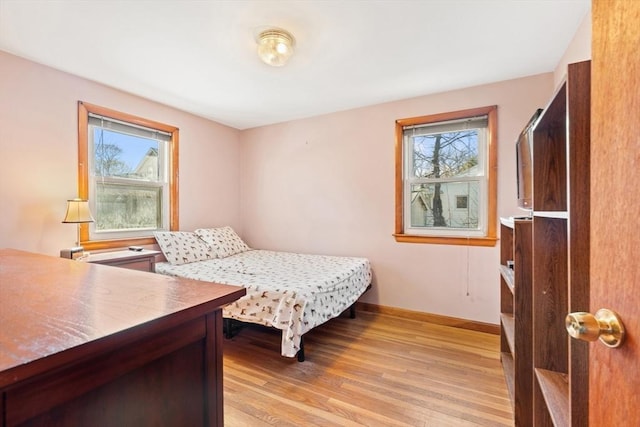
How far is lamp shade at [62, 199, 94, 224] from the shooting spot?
2.33m

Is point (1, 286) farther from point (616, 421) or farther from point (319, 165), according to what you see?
point (319, 165)

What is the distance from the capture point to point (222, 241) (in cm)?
357

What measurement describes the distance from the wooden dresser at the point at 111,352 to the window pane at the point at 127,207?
2.26 metres

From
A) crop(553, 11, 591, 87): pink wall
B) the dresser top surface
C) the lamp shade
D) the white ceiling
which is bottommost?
the dresser top surface

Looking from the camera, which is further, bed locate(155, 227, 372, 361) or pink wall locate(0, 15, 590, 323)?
pink wall locate(0, 15, 590, 323)

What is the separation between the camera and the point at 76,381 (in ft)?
1.63

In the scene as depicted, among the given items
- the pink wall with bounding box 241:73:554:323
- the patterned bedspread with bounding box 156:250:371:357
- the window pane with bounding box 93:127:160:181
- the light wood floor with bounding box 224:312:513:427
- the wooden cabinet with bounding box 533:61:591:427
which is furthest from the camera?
the window pane with bounding box 93:127:160:181

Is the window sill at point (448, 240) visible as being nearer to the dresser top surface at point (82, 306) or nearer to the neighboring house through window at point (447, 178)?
the neighboring house through window at point (447, 178)

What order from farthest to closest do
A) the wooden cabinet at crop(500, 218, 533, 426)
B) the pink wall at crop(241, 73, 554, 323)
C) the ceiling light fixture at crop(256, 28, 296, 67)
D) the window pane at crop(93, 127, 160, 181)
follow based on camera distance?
the window pane at crop(93, 127, 160, 181), the pink wall at crop(241, 73, 554, 323), the ceiling light fixture at crop(256, 28, 296, 67), the wooden cabinet at crop(500, 218, 533, 426)

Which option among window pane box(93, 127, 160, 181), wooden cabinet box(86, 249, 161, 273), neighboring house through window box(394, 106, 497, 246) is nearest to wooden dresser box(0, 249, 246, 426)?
wooden cabinet box(86, 249, 161, 273)

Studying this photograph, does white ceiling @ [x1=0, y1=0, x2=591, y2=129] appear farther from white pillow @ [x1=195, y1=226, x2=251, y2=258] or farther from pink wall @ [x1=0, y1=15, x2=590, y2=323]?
white pillow @ [x1=195, y1=226, x2=251, y2=258]

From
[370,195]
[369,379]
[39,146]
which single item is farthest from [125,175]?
[369,379]

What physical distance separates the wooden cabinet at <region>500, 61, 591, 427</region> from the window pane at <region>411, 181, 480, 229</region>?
897 millimetres

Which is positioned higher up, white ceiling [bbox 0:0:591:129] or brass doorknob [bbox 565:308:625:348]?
white ceiling [bbox 0:0:591:129]
